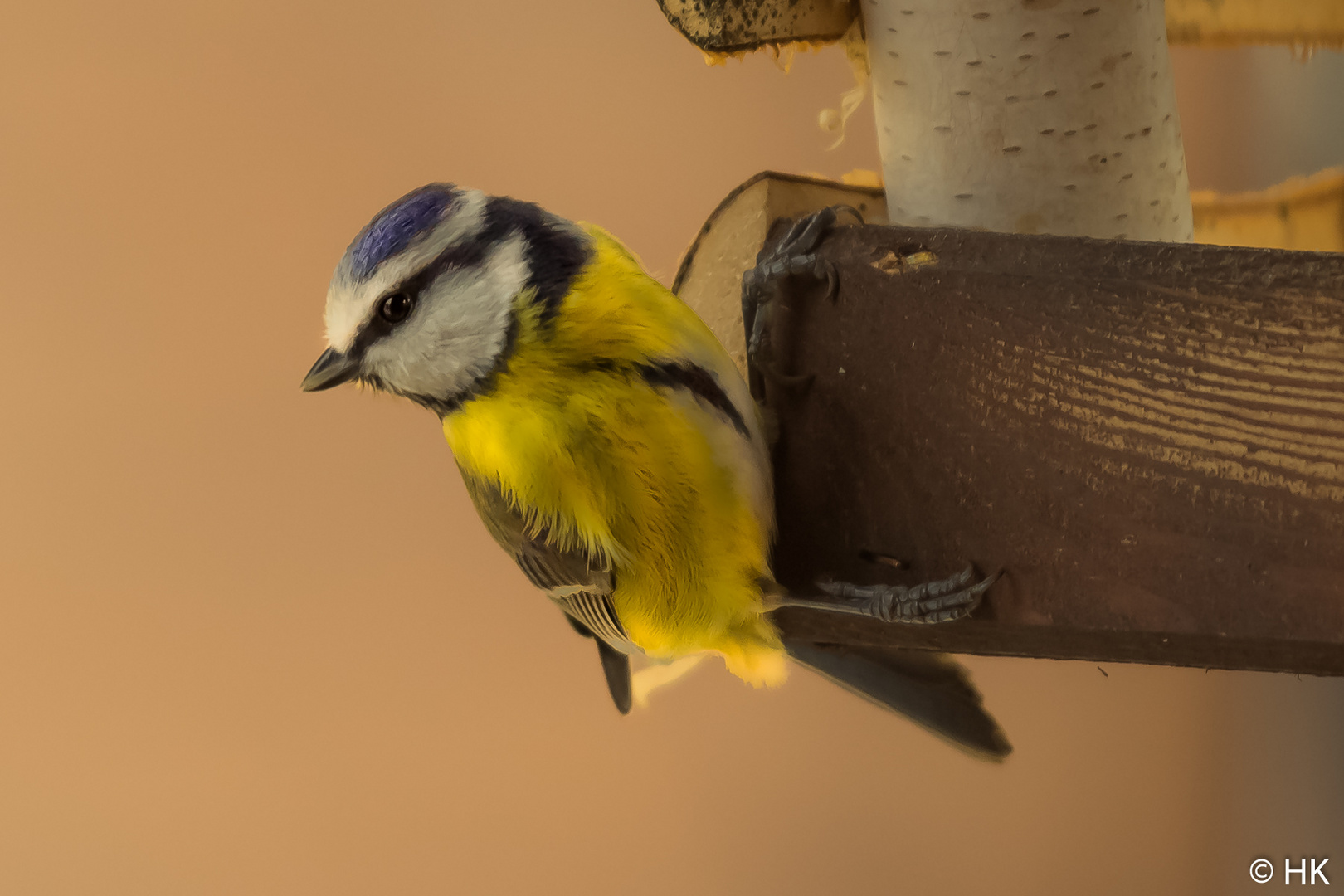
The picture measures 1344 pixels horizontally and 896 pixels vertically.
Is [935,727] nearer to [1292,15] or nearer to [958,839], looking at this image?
[1292,15]

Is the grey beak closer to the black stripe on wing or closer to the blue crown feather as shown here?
the blue crown feather

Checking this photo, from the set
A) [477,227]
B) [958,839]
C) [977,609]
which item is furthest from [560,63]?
[958,839]

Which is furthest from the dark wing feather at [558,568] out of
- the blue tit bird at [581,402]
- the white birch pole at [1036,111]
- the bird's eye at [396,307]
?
the white birch pole at [1036,111]

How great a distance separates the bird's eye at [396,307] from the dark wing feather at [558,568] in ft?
0.37

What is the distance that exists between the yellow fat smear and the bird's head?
0.02 meters

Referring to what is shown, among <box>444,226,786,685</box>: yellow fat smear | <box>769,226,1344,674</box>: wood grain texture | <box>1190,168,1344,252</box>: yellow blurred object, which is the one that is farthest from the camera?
<box>1190,168,1344,252</box>: yellow blurred object

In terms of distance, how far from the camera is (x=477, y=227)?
641mm

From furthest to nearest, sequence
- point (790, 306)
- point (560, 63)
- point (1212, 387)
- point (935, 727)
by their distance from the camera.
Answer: point (560, 63) → point (935, 727) → point (790, 306) → point (1212, 387)

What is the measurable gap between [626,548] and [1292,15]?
25.4 inches

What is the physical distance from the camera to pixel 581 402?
1.95ft

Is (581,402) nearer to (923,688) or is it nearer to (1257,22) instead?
(923,688)

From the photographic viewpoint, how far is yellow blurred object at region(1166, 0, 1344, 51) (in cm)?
80

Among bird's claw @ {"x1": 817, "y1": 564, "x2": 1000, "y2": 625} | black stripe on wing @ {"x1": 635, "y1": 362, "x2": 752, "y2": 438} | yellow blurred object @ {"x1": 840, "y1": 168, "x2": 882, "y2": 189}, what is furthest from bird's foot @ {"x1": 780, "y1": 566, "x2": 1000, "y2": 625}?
yellow blurred object @ {"x1": 840, "y1": 168, "x2": 882, "y2": 189}

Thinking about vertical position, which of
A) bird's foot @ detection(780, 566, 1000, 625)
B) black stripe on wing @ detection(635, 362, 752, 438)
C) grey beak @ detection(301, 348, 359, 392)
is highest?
grey beak @ detection(301, 348, 359, 392)
